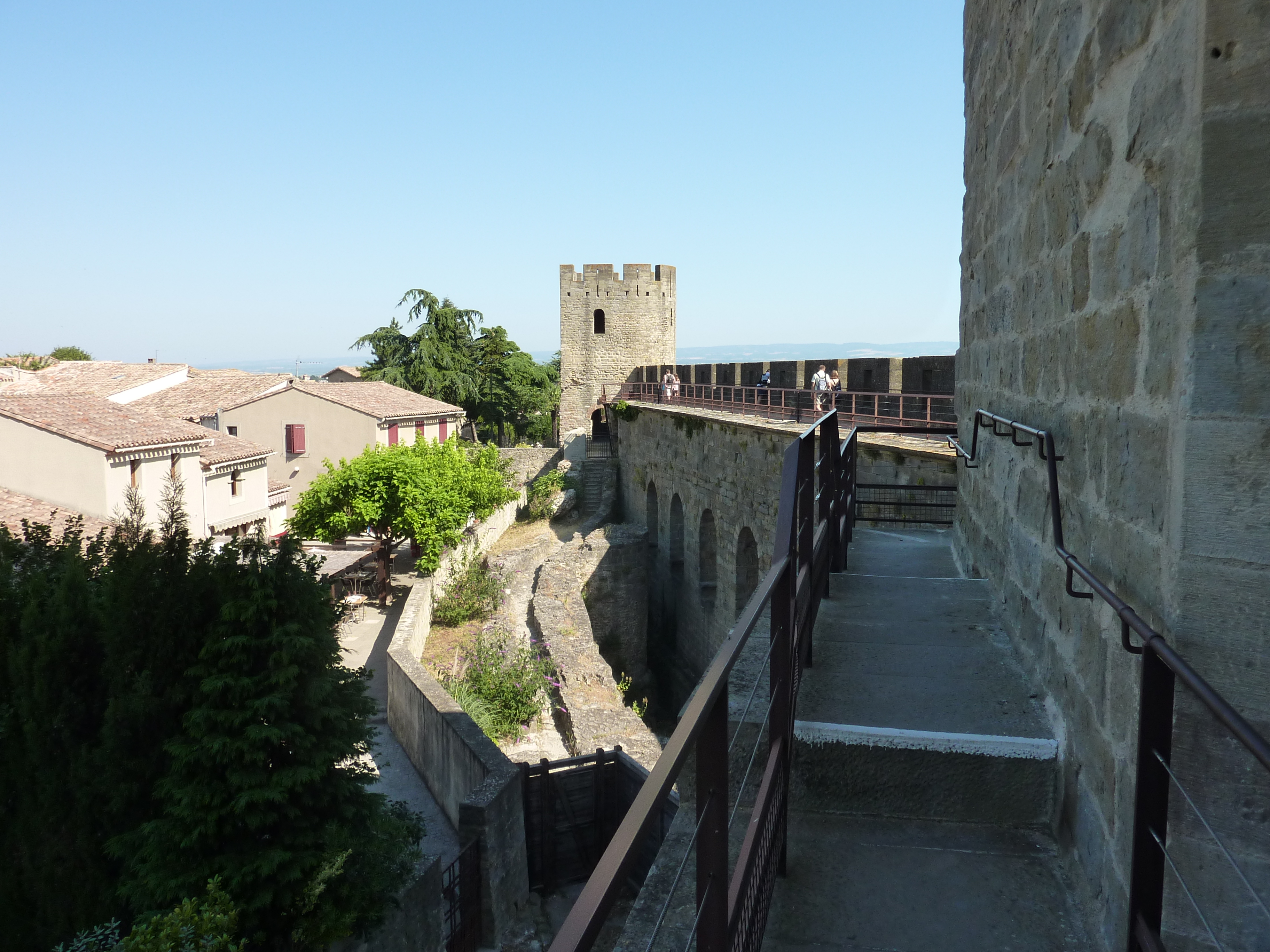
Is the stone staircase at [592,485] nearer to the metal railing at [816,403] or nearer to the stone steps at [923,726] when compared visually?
the metal railing at [816,403]

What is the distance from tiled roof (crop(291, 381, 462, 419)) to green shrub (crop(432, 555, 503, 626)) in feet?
43.4

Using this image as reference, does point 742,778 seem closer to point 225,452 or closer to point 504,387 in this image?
point 225,452

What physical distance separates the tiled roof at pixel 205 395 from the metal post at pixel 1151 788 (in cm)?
3410

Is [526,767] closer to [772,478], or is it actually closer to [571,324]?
[772,478]

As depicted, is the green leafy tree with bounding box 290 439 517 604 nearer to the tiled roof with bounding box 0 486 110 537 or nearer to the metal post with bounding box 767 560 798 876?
the tiled roof with bounding box 0 486 110 537

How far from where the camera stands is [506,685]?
46.9 ft

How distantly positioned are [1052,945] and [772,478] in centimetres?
1345

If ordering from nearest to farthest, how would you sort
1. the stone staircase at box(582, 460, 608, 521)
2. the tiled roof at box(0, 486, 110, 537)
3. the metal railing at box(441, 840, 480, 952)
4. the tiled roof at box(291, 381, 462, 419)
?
the metal railing at box(441, 840, 480, 952)
the tiled roof at box(0, 486, 110, 537)
the stone staircase at box(582, 460, 608, 521)
the tiled roof at box(291, 381, 462, 419)

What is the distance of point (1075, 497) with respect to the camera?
107 inches

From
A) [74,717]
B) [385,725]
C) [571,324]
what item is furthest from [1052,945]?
[571,324]

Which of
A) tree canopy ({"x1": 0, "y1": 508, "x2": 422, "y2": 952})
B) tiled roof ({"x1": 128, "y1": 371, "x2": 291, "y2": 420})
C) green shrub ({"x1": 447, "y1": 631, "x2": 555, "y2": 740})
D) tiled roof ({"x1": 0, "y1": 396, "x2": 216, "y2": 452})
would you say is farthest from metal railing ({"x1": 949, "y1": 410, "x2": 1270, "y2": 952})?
tiled roof ({"x1": 128, "y1": 371, "x2": 291, "y2": 420})

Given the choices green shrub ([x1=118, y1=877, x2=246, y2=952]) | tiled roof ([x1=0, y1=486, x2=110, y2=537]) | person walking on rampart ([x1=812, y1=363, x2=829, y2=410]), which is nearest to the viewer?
green shrub ([x1=118, y1=877, x2=246, y2=952])

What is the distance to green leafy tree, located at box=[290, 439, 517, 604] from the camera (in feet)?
70.9

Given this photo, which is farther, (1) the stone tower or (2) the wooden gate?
(1) the stone tower
